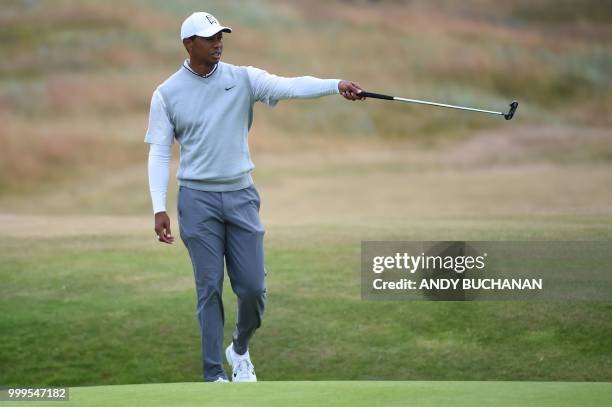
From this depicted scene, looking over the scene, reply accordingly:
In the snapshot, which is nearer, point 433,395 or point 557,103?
point 433,395

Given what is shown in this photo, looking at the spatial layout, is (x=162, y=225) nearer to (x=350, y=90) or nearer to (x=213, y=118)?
(x=213, y=118)

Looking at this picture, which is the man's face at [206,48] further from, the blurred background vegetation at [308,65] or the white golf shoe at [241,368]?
the blurred background vegetation at [308,65]

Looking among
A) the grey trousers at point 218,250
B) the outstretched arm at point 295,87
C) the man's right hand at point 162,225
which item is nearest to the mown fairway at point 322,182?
the grey trousers at point 218,250

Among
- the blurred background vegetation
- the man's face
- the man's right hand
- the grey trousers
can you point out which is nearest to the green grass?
the blurred background vegetation

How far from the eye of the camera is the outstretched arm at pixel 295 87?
5209 millimetres

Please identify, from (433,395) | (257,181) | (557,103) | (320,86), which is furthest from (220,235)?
(557,103)

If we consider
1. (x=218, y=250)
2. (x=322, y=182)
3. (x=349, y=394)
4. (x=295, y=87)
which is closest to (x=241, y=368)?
(x=218, y=250)

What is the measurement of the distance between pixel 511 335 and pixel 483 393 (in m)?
2.71

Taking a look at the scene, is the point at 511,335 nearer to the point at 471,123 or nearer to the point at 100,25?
the point at 471,123

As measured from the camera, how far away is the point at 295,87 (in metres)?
5.47

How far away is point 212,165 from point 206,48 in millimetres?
494

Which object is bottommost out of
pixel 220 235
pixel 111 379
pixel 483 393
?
pixel 111 379

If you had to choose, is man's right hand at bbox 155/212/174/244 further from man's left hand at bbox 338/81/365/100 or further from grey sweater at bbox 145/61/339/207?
man's left hand at bbox 338/81/365/100

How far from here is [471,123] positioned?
896cm
